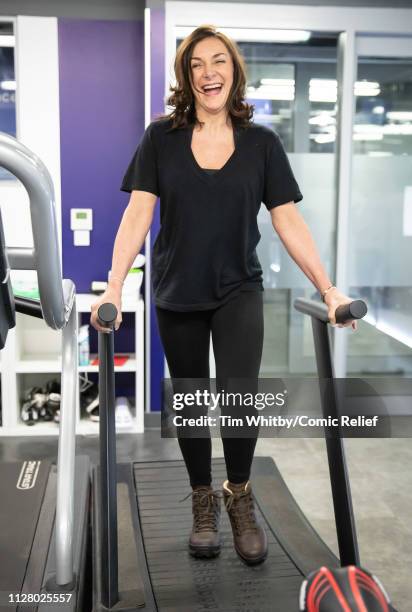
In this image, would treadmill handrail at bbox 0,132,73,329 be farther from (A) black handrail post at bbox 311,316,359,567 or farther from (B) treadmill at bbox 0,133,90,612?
(A) black handrail post at bbox 311,316,359,567

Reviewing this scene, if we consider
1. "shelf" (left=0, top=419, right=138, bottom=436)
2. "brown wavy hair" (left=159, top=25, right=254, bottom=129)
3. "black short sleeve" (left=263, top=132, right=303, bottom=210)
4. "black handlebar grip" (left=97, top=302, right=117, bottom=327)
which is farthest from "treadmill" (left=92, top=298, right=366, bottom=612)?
"shelf" (left=0, top=419, right=138, bottom=436)

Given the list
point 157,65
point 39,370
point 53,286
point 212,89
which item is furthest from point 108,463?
point 157,65

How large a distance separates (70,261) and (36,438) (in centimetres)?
113

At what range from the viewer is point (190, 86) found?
2127 millimetres

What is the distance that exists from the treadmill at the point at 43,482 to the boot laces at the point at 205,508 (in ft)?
1.31

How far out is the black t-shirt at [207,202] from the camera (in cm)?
207

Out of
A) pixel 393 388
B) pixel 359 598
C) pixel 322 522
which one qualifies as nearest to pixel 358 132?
pixel 393 388

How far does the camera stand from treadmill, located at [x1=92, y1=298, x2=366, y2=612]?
6.70 feet

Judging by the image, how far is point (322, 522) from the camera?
3.13 meters

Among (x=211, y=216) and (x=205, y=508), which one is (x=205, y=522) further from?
(x=211, y=216)

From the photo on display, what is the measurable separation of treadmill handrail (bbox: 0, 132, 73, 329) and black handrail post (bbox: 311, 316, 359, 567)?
40.9 inches

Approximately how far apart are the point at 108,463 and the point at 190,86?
112cm

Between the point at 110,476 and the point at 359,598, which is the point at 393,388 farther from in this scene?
the point at 359,598

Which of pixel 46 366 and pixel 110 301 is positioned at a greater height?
pixel 110 301
